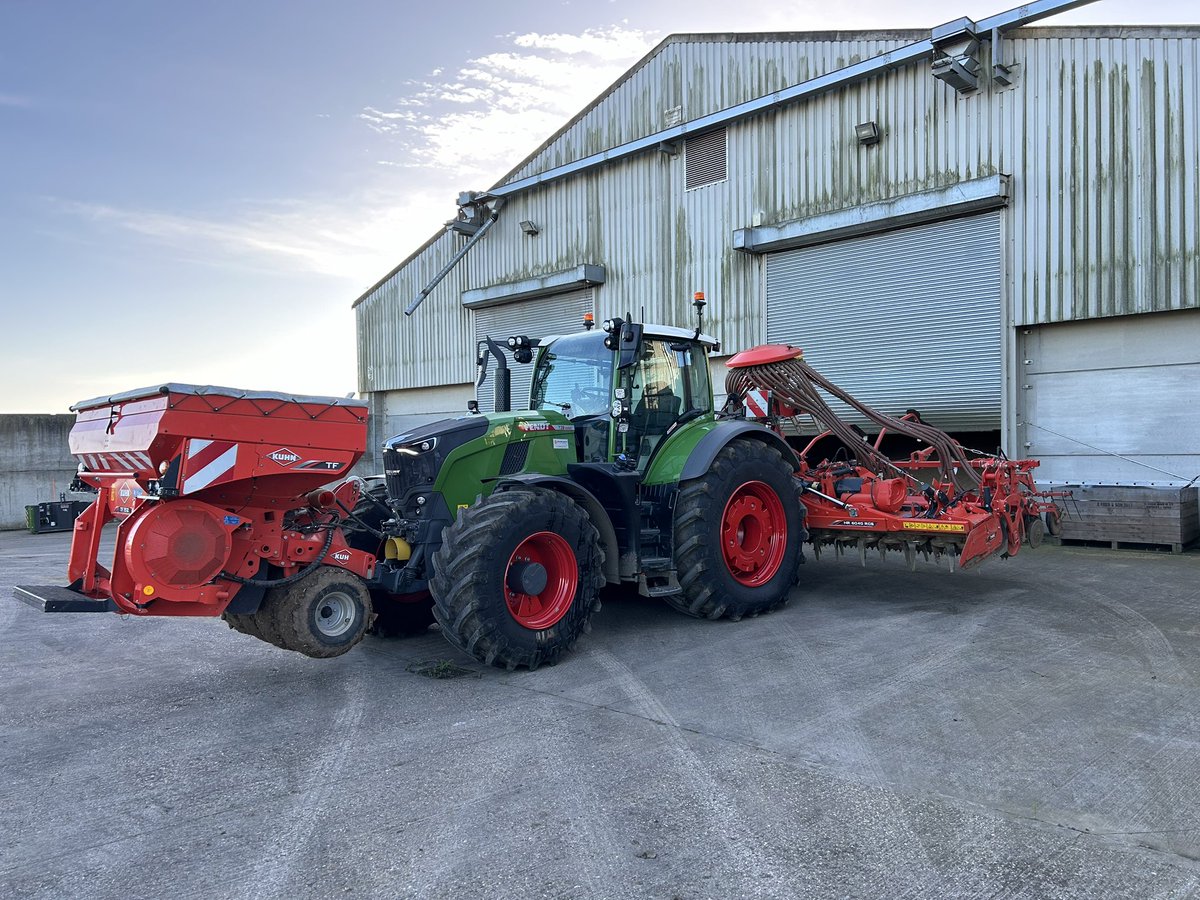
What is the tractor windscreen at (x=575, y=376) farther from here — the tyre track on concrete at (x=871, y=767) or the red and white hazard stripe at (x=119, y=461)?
the red and white hazard stripe at (x=119, y=461)

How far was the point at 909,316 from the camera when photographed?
12.8 m

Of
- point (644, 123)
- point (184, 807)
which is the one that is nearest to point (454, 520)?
point (184, 807)

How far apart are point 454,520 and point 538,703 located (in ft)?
4.64

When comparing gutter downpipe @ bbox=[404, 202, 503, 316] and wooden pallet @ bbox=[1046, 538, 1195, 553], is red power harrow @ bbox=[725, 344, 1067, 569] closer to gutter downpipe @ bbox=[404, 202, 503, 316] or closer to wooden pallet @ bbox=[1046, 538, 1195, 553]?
wooden pallet @ bbox=[1046, 538, 1195, 553]

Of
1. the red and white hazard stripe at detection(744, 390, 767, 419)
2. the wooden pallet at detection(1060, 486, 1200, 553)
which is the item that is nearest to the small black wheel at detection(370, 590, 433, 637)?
the red and white hazard stripe at detection(744, 390, 767, 419)

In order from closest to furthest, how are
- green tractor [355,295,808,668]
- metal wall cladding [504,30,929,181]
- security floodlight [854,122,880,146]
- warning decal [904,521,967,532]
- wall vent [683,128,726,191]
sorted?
green tractor [355,295,808,668], warning decal [904,521,967,532], security floodlight [854,122,880,146], metal wall cladding [504,30,929,181], wall vent [683,128,726,191]

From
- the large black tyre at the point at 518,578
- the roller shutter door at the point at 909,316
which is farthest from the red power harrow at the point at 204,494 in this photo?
the roller shutter door at the point at 909,316

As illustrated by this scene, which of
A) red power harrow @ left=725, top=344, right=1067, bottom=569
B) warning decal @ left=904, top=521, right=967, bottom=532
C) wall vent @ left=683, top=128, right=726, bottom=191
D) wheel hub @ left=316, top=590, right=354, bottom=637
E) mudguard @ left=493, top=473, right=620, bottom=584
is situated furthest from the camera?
wall vent @ left=683, top=128, right=726, bottom=191

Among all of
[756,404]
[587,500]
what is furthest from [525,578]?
[756,404]

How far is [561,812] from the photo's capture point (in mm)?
3680

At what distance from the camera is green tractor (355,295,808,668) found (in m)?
5.62

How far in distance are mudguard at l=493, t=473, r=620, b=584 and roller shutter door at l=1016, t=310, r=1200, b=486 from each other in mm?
8051

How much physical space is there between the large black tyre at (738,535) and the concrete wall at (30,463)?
56.3 ft

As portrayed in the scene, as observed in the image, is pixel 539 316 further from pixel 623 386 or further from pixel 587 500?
pixel 587 500
